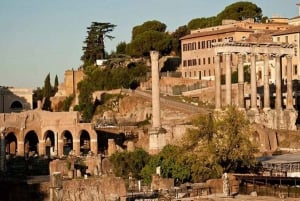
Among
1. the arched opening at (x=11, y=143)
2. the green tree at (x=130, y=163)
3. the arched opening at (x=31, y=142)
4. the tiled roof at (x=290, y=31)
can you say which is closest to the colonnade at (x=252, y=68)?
the tiled roof at (x=290, y=31)

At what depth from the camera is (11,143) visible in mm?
80125

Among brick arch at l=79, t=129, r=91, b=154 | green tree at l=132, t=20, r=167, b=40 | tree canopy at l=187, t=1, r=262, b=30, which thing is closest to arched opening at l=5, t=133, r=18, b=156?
brick arch at l=79, t=129, r=91, b=154

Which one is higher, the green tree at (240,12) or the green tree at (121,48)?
the green tree at (240,12)

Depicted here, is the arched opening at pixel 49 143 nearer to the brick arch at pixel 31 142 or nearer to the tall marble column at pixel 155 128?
the brick arch at pixel 31 142

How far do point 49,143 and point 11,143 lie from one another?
534 cm

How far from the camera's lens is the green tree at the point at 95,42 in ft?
358

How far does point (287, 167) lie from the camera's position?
Answer: 50.3m

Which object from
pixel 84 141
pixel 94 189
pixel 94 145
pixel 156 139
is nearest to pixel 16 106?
pixel 84 141

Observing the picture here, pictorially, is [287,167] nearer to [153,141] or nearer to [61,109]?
[153,141]

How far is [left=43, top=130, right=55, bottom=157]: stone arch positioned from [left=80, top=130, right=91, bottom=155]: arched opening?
2.74 metres

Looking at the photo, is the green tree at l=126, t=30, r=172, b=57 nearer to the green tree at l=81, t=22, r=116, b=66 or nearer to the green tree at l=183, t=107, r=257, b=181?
the green tree at l=81, t=22, r=116, b=66

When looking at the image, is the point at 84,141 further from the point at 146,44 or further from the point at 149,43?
the point at 149,43

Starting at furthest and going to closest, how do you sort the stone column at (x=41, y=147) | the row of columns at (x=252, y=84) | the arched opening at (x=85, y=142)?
the arched opening at (x=85, y=142) < the stone column at (x=41, y=147) < the row of columns at (x=252, y=84)

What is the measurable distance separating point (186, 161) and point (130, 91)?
1782 inches
